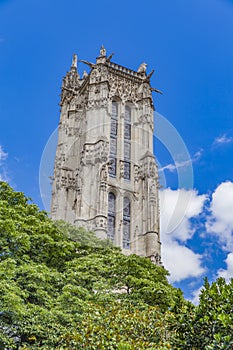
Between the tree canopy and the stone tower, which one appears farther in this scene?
the stone tower

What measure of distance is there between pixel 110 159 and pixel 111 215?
5.60 meters

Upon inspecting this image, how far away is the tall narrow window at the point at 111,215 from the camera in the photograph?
42.2 meters

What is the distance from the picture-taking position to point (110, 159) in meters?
45.8

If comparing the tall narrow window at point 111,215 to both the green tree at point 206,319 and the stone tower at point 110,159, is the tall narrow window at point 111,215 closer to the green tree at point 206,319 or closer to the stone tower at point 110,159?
the stone tower at point 110,159

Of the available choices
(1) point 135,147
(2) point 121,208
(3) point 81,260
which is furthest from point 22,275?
(1) point 135,147

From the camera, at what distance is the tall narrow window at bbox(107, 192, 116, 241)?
42200mm

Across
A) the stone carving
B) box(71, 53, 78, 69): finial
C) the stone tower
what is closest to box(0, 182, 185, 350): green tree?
the stone tower

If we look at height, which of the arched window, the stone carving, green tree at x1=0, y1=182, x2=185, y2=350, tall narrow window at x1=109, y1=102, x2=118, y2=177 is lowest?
green tree at x1=0, y1=182, x2=185, y2=350

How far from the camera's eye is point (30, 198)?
70.5ft

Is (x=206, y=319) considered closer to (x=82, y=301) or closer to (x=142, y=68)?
(x=82, y=301)

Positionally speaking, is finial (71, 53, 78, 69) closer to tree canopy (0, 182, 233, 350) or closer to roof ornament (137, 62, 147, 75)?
roof ornament (137, 62, 147, 75)

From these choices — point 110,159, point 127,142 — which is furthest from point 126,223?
point 127,142

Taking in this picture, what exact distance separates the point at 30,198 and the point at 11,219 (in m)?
4.10

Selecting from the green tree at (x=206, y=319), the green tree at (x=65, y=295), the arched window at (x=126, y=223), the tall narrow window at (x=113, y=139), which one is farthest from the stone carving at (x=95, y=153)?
the green tree at (x=206, y=319)
